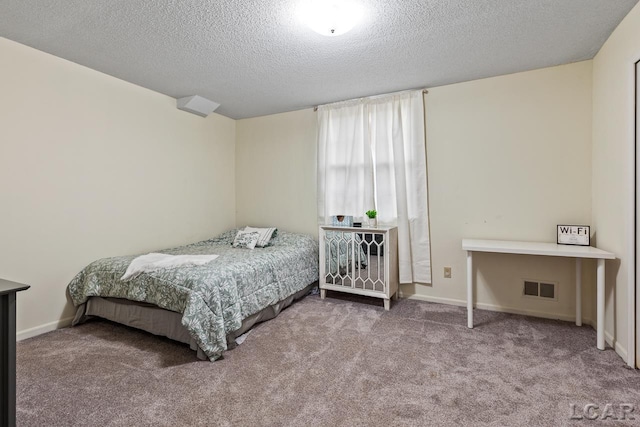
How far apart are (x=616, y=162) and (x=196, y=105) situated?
3777 millimetres

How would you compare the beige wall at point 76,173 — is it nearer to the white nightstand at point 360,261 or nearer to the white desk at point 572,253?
the white nightstand at point 360,261

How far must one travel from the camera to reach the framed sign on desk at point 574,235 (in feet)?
7.96

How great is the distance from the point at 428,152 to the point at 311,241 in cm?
159

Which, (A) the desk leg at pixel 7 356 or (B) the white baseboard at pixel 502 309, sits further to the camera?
(B) the white baseboard at pixel 502 309

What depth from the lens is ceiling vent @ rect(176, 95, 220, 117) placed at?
3353mm

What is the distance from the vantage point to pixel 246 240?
3428 mm

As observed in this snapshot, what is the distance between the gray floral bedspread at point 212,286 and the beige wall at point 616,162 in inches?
96.6

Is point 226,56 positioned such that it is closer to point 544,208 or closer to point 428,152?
point 428,152

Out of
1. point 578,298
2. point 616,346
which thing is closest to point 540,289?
point 578,298

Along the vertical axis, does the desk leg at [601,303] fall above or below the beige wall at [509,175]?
below

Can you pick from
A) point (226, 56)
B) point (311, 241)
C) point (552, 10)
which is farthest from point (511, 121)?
point (226, 56)

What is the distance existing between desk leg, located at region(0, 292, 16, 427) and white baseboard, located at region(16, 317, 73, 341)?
147 cm

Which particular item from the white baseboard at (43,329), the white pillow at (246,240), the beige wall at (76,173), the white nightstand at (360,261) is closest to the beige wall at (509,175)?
the white nightstand at (360,261)

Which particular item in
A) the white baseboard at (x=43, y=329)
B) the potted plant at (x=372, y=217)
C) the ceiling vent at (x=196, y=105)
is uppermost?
the ceiling vent at (x=196, y=105)
